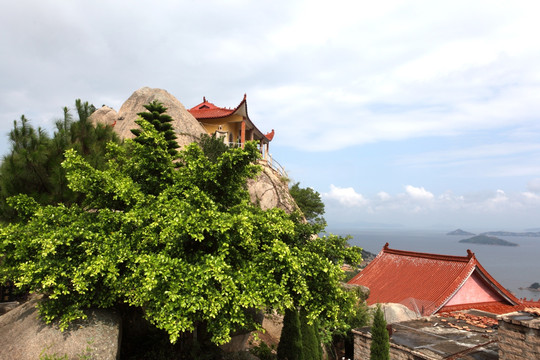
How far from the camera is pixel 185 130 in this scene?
2983 centimetres

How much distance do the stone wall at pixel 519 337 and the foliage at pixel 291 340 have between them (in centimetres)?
675

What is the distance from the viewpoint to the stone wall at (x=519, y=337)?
9.56 m

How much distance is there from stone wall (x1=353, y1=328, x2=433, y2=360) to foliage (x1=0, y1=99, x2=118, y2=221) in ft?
42.1

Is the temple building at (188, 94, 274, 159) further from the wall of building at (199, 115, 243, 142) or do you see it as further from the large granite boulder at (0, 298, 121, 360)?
the large granite boulder at (0, 298, 121, 360)

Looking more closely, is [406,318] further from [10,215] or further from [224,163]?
[10,215]

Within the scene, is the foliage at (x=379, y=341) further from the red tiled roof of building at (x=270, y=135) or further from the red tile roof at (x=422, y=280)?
the red tiled roof of building at (x=270, y=135)

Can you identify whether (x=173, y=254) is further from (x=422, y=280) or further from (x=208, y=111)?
(x=208, y=111)

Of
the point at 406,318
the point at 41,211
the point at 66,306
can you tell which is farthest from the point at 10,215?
the point at 406,318

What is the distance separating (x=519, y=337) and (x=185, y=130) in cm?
2610

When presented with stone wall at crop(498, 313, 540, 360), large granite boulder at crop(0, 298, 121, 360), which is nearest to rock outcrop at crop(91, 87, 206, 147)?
large granite boulder at crop(0, 298, 121, 360)

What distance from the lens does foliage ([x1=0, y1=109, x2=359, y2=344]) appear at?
8.05 metres

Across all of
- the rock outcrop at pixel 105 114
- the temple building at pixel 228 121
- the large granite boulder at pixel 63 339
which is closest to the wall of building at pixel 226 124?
the temple building at pixel 228 121

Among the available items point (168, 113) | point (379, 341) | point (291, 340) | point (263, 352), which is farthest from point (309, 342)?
point (168, 113)

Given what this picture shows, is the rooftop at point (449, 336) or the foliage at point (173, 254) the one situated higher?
the foliage at point (173, 254)
